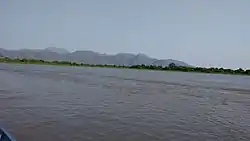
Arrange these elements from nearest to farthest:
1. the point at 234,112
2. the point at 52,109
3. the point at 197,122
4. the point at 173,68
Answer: the point at 197,122 → the point at 52,109 → the point at 234,112 → the point at 173,68

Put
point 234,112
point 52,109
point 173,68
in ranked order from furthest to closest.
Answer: point 173,68
point 234,112
point 52,109

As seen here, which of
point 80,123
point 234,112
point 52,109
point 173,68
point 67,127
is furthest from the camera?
point 173,68

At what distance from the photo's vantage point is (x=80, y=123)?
12.9 m

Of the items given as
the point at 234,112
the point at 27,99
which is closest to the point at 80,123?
the point at 27,99

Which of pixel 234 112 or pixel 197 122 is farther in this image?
pixel 234 112

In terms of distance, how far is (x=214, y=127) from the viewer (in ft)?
44.4

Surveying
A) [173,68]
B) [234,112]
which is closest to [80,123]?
[234,112]

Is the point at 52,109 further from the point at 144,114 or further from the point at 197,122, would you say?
the point at 197,122

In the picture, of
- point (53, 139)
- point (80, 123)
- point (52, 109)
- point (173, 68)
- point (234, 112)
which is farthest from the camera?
point (173, 68)

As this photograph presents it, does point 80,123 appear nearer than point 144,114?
Yes

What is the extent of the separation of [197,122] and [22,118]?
842cm

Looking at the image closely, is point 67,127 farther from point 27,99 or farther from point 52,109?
point 27,99

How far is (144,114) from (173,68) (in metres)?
133

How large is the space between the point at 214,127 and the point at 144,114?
3.93 metres
